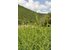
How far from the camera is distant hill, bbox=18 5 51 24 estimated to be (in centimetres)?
179

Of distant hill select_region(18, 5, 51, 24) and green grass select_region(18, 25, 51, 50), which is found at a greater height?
distant hill select_region(18, 5, 51, 24)

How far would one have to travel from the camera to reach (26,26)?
1793 mm

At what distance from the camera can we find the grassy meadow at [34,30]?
178 centimetres

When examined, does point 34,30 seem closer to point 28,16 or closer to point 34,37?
point 34,37

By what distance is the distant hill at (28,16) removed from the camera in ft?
5.86

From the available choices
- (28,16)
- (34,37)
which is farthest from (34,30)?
(28,16)

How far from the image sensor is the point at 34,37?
70.7 inches

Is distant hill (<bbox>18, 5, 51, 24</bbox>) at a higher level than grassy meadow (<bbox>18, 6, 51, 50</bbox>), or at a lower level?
higher

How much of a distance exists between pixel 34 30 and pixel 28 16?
19 cm

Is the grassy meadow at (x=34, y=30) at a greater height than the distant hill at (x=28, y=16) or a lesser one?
lesser
